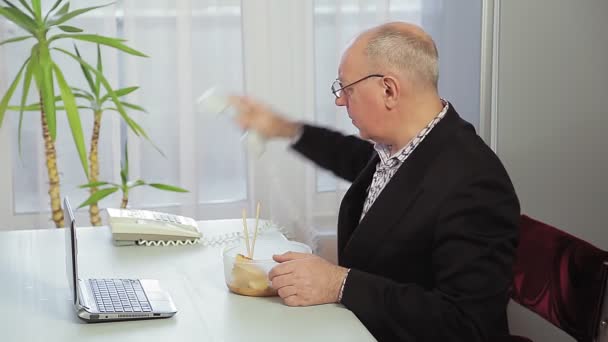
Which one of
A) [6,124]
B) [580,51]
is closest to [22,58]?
[6,124]

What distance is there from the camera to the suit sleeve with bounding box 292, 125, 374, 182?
8.02 feet

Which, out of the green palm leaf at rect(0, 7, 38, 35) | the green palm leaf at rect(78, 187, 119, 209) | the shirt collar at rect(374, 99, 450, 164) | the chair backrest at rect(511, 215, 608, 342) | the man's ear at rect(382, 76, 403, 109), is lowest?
the green palm leaf at rect(78, 187, 119, 209)

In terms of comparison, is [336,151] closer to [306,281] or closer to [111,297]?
[306,281]

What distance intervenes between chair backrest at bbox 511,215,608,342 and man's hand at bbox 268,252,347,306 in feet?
1.53

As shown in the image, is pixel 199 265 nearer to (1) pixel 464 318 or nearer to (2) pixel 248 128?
(2) pixel 248 128

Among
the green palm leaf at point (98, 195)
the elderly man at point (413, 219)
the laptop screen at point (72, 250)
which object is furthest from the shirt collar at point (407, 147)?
the green palm leaf at point (98, 195)

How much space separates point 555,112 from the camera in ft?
10.6

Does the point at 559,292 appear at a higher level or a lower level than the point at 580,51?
lower

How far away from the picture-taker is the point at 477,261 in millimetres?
1762

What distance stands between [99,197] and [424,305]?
168 cm

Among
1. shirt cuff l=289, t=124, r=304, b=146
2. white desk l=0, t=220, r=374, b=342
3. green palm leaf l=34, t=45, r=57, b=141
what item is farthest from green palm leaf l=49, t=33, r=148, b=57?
white desk l=0, t=220, r=374, b=342

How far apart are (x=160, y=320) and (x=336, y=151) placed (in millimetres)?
905

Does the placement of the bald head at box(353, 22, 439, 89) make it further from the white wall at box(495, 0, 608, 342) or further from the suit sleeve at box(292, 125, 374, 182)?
the white wall at box(495, 0, 608, 342)

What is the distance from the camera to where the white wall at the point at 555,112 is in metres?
3.20
